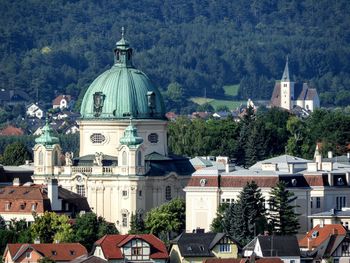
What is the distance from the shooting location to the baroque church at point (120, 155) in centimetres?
10488

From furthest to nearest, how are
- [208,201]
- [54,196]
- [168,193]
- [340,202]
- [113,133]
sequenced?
1. [113,133]
2. [168,193]
3. [340,202]
4. [54,196]
5. [208,201]

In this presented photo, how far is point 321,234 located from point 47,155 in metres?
20.3

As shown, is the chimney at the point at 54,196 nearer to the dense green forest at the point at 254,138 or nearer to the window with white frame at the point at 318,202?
the window with white frame at the point at 318,202

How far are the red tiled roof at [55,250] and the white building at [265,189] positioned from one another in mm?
11105

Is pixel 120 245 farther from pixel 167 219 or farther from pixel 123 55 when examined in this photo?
pixel 123 55

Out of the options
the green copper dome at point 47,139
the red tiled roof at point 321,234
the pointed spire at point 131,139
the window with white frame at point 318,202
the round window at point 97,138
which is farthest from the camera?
the green copper dome at point 47,139

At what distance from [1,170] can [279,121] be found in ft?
119

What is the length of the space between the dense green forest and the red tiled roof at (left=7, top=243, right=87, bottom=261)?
38.2 meters

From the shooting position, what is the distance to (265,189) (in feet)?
331

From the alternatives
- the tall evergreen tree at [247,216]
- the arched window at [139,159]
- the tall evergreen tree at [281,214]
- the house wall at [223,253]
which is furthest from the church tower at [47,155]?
the house wall at [223,253]

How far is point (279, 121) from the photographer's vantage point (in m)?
148

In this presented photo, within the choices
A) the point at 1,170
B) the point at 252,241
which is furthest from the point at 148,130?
the point at 252,241

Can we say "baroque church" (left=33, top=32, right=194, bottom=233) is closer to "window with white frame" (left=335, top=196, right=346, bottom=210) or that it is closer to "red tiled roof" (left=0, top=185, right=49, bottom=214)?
"red tiled roof" (left=0, top=185, right=49, bottom=214)

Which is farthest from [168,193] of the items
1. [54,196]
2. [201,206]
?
[54,196]
